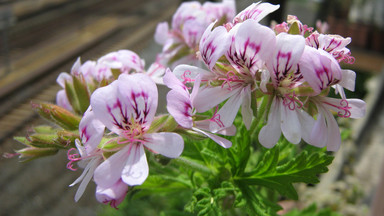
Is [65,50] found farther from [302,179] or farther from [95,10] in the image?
[302,179]

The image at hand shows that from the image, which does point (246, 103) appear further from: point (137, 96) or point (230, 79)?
point (137, 96)

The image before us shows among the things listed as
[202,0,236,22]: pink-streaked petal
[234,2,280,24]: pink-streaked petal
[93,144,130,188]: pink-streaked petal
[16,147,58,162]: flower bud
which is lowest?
[16,147,58,162]: flower bud

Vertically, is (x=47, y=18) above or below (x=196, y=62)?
below

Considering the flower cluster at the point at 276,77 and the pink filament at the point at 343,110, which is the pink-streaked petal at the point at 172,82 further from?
the pink filament at the point at 343,110

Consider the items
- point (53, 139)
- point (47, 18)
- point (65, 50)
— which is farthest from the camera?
point (47, 18)

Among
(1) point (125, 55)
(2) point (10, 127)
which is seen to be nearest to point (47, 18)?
(2) point (10, 127)

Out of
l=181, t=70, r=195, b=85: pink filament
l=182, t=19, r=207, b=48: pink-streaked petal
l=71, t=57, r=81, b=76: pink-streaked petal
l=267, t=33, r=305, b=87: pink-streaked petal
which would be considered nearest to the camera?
l=267, t=33, r=305, b=87: pink-streaked petal

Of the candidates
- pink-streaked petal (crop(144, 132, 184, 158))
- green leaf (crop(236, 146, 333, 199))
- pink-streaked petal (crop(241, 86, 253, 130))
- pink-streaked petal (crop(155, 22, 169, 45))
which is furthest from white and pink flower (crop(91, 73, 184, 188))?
pink-streaked petal (crop(155, 22, 169, 45))

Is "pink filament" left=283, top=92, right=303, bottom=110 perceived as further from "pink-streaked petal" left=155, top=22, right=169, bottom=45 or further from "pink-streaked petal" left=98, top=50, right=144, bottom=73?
"pink-streaked petal" left=155, top=22, right=169, bottom=45
